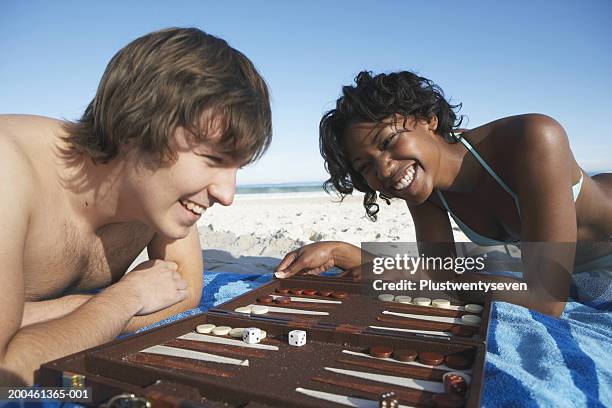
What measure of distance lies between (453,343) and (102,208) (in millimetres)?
1904

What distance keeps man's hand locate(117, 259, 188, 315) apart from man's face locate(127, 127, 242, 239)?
0.37 meters

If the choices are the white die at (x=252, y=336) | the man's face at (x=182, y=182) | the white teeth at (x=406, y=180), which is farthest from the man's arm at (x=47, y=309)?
the white teeth at (x=406, y=180)

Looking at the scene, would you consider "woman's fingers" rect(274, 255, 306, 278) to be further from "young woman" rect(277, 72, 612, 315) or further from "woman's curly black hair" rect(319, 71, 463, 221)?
"woman's curly black hair" rect(319, 71, 463, 221)

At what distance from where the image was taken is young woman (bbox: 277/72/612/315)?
2.77 metres

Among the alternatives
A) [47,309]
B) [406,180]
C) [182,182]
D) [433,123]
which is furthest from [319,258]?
[47,309]

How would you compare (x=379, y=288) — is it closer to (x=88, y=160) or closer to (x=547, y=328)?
(x=547, y=328)

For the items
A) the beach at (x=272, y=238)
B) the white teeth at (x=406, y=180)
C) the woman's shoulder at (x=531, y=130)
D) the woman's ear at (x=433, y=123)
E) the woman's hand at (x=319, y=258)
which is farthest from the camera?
the beach at (x=272, y=238)

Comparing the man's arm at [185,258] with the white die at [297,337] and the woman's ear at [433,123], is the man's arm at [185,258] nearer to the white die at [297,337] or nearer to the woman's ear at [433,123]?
the white die at [297,337]

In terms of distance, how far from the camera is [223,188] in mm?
2141

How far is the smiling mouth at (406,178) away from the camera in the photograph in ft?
10.7

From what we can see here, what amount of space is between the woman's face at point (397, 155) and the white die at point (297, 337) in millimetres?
1558

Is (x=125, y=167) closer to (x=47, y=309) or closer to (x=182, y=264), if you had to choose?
(x=47, y=309)

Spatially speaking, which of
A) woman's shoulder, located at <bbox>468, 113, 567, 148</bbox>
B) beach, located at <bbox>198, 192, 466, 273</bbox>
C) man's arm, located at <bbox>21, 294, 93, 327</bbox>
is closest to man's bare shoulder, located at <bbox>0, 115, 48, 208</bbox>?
man's arm, located at <bbox>21, 294, 93, 327</bbox>

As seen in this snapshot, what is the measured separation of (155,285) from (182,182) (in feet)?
2.53
